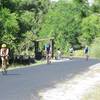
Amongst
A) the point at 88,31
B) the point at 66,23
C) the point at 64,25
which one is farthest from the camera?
the point at 66,23

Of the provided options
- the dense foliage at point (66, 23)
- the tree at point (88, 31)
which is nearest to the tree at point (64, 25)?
the dense foliage at point (66, 23)

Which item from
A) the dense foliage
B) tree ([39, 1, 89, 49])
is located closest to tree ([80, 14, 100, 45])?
the dense foliage

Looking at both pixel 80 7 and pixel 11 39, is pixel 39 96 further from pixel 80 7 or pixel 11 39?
pixel 80 7

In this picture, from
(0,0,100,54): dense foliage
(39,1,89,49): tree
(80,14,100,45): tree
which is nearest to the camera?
(0,0,100,54): dense foliage

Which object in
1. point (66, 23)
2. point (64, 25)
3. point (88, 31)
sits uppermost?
point (66, 23)

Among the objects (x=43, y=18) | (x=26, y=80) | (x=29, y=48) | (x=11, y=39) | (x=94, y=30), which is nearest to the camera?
(x=26, y=80)

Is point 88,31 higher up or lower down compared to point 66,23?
lower down

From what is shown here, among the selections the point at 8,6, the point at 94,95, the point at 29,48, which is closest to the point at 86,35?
the point at 29,48

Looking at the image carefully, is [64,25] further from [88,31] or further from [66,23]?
[88,31]

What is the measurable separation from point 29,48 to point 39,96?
4774 cm

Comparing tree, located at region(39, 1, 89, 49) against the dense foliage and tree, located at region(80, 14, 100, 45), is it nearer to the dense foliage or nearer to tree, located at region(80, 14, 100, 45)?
the dense foliage

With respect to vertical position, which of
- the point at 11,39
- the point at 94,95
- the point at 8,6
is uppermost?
the point at 8,6

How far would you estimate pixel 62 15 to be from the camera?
94.4 meters

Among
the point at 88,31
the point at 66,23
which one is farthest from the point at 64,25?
the point at 88,31
